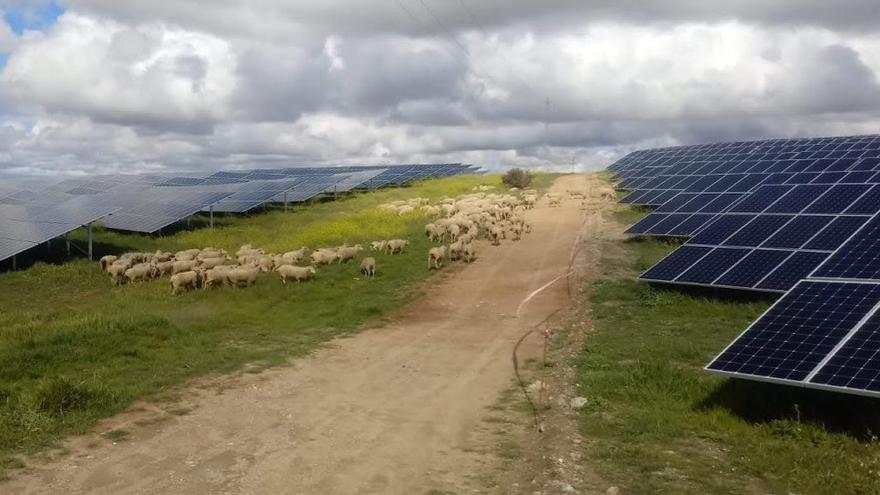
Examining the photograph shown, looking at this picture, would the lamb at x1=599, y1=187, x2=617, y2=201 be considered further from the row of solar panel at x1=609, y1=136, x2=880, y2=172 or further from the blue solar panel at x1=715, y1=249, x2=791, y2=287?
the blue solar panel at x1=715, y1=249, x2=791, y2=287

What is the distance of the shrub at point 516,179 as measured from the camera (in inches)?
2490

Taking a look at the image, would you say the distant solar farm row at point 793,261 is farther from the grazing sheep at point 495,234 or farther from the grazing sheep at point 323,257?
the grazing sheep at point 323,257

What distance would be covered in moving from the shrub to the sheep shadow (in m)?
52.2

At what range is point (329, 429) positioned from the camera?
10000 mm

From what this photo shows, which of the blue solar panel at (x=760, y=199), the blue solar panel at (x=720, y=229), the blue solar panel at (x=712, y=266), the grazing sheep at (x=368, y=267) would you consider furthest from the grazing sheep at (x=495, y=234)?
the blue solar panel at (x=712, y=266)

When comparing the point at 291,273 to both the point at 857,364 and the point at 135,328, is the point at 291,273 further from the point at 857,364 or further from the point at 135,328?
the point at 857,364

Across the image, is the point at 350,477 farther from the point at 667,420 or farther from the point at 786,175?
the point at 786,175

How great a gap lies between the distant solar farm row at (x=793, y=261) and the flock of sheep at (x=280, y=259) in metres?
6.50

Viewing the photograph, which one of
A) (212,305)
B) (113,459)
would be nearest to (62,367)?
(113,459)

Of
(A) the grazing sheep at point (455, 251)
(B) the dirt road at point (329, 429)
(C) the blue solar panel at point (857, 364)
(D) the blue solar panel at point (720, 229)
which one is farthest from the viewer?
(A) the grazing sheep at point (455, 251)

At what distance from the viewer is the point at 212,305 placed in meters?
18.8

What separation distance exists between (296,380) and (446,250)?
13610mm

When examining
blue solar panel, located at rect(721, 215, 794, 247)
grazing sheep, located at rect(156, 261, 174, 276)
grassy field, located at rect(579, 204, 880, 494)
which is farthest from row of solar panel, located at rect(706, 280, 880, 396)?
grazing sheep, located at rect(156, 261, 174, 276)

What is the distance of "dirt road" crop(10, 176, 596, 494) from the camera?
26.9ft
